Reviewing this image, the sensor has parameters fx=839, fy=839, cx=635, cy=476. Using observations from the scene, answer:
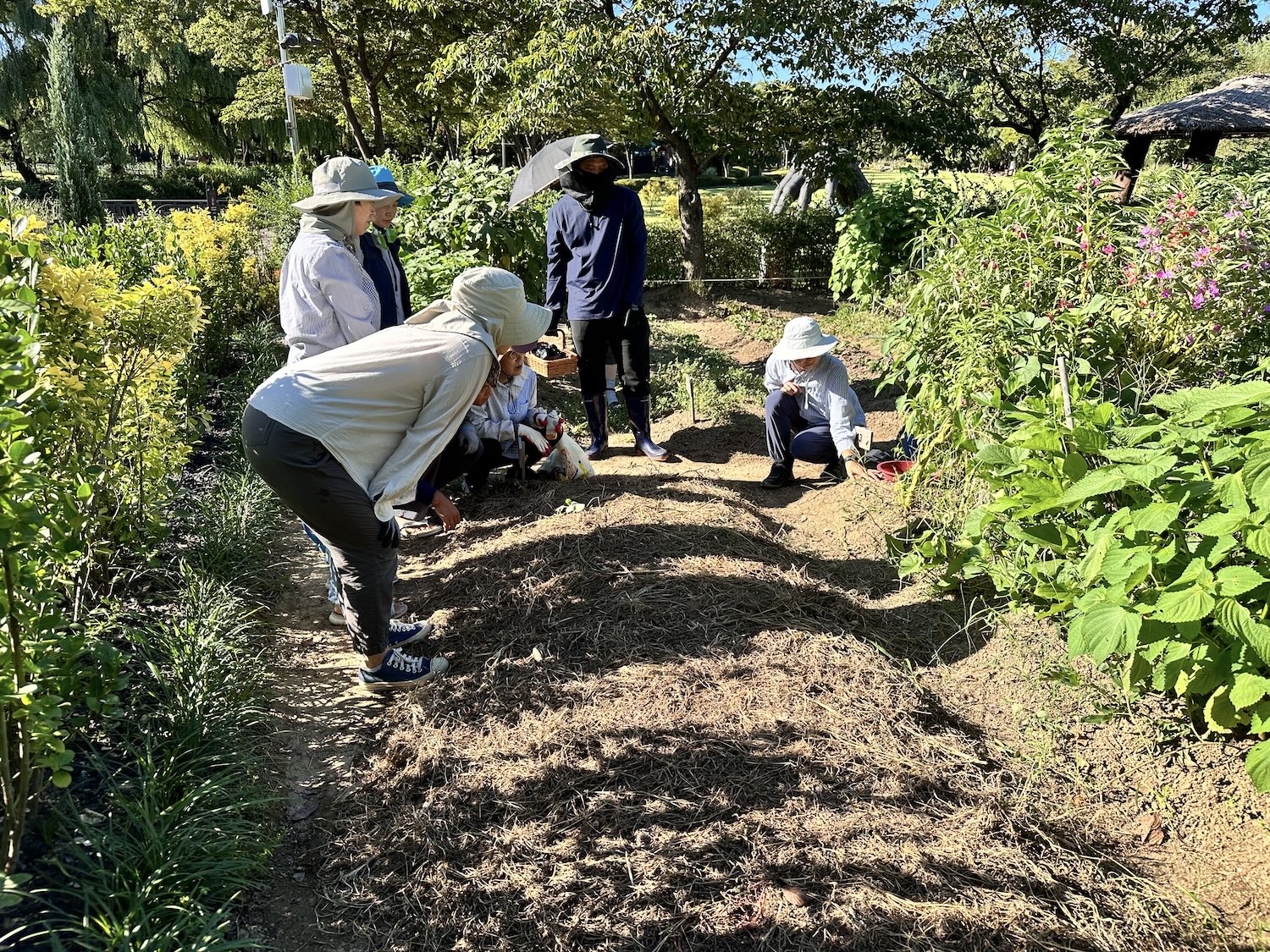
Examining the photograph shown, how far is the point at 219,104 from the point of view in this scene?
1214 inches

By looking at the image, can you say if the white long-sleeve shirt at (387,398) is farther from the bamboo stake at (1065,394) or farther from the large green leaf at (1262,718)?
the large green leaf at (1262,718)

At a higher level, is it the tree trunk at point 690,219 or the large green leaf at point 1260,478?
the tree trunk at point 690,219

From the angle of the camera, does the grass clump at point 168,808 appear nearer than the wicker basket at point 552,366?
Yes

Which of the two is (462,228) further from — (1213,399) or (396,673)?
(1213,399)

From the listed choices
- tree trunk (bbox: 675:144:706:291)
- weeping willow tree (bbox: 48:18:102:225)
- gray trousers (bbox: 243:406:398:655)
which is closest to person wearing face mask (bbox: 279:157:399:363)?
gray trousers (bbox: 243:406:398:655)

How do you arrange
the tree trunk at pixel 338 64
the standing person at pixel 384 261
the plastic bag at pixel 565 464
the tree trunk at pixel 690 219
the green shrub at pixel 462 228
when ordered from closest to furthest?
the standing person at pixel 384 261, the plastic bag at pixel 565 464, the green shrub at pixel 462 228, the tree trunk at pixel 690 219, the tree trunk at pixel 338 64

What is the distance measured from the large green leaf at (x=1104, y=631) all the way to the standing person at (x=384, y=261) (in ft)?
9.57

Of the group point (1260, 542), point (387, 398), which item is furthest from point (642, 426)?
point (1260, 542)

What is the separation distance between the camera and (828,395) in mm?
4875

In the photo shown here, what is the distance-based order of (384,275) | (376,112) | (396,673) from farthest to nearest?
(376,112)
(384,275)
(396,673)

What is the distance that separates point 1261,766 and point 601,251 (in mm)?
4160

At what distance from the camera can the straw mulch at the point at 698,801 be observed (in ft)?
6.77

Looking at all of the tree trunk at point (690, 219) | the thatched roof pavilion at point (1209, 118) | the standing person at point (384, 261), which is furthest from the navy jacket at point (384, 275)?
the thatched roof pavilion at point (1209, 118)

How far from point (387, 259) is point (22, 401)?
2.37 m
